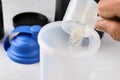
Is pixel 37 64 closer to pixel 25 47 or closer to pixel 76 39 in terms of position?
pixel 25 47

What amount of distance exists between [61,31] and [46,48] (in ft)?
0.27

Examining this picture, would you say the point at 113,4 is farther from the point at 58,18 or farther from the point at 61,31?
the point at 58,18

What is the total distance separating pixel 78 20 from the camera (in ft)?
1.59

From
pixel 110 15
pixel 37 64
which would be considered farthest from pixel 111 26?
pixel 37 64

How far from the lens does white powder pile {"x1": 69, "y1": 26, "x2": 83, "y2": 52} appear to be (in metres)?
0.47

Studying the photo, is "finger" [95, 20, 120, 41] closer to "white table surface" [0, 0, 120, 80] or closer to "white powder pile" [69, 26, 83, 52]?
"white powder pile" [69, 26, 83, 52]

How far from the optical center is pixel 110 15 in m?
0.42

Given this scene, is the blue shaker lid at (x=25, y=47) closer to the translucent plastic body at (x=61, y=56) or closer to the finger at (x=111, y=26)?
the translucent plastic body at (x=61, y=56)

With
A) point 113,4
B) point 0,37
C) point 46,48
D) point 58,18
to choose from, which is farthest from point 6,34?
point 113,4

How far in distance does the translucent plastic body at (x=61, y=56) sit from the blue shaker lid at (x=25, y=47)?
0.30ft

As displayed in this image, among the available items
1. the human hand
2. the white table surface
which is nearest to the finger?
the human hand

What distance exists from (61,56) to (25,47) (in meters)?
0.17

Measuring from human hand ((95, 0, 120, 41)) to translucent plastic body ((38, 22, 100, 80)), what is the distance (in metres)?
0.05

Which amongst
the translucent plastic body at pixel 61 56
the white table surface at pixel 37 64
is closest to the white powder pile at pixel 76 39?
the translucent plastic body at pixel 61 56
